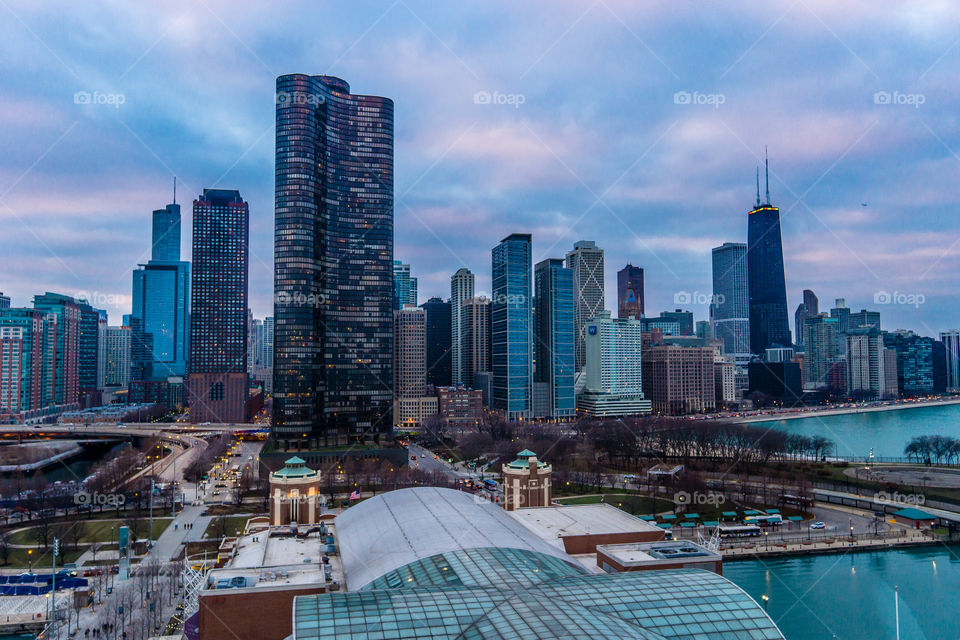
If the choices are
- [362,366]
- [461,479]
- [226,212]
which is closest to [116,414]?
[226,212]

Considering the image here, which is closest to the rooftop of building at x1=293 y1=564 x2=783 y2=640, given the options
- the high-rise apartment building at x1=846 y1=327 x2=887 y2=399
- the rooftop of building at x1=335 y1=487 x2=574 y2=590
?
the rooftop of building at x1=335 y1=487 x2=574 y2=590

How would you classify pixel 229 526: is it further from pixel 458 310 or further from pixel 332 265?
pixel 458 310

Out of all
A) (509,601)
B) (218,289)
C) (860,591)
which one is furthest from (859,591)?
(218,289)

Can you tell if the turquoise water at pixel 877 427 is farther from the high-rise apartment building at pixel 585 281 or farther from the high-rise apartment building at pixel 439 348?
the high-rise apartment building at pixel 439 348

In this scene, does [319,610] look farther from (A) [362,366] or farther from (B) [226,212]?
(B) [226,212]

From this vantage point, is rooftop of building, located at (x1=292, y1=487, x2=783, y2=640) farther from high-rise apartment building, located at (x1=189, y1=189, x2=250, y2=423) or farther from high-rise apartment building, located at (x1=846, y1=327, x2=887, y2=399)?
high-rise apartment building, located at (x1=846, y1=327, x2=887, y2=399)
